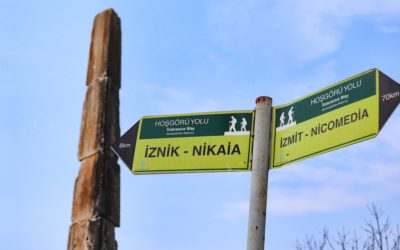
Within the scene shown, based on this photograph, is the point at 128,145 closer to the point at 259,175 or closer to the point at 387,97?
the point at 259,175

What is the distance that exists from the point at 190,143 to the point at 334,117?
A: 1077mm

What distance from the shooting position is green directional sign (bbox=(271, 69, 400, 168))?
350cm

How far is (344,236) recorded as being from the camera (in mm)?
10312

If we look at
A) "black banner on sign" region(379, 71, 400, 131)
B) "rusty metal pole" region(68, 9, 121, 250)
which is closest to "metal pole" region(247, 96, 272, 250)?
"black banner on sign" region(379, 71, 400, 131)

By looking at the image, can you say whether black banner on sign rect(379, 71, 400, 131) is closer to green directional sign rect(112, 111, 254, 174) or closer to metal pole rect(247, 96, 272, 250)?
metal pole rect(247, 96, 272, 250)

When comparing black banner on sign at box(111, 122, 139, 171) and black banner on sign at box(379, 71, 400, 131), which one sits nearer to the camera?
black banner on sign at box(379, 71, 400, 131)

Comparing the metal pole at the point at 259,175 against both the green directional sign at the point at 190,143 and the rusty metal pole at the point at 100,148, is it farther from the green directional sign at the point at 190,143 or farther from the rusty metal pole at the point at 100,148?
the rusty metal pole at the point at 100,148

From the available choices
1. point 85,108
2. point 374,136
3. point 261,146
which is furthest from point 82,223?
point 374,136

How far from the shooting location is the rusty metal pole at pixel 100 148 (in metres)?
3.12

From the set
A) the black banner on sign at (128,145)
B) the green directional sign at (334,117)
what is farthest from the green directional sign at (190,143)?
the green directional sign at (334,117)

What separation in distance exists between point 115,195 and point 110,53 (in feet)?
3.06

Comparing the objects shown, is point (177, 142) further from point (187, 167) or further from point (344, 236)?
point (344, 236)

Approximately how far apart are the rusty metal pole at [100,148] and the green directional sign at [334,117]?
1172 mm

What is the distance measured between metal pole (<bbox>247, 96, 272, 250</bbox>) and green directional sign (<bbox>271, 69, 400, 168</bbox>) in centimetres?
6
